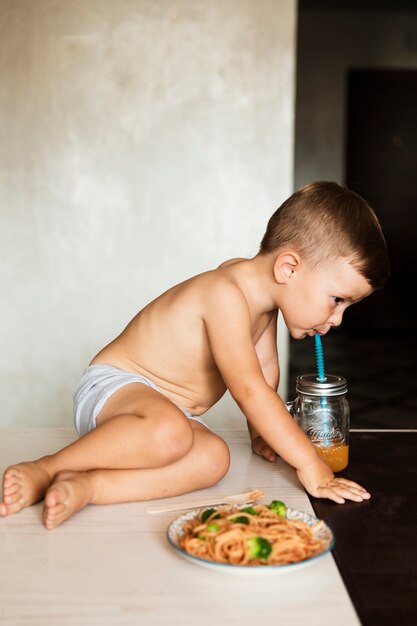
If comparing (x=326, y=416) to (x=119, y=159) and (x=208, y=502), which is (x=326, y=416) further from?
(x=119, y=159)

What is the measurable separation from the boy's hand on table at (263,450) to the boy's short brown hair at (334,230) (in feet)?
1.21

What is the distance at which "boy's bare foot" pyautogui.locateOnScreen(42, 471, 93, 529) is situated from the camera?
3.51 feet

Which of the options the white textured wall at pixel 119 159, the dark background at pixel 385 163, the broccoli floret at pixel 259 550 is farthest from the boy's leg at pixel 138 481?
the dark background at pixel 385 163

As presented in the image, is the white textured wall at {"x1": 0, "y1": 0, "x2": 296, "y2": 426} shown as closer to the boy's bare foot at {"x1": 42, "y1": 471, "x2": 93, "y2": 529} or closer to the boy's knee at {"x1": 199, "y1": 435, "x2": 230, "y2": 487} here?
the boy's knee at {"x1": 199, "y1": 435, "x2": 230, "y2": 487}

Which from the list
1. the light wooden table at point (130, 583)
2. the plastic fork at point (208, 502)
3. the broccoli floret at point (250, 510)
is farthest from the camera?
the plastic fork at point (208, 502)

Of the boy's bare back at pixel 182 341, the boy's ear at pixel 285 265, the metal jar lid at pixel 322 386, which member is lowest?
the metal jar lid at pixel 322 386

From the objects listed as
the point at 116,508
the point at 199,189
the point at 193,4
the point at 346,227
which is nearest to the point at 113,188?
the point at 199,189

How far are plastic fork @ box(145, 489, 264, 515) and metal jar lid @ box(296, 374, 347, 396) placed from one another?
9.5 inches

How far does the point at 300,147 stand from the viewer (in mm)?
6039

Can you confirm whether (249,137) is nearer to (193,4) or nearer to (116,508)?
(193,4)

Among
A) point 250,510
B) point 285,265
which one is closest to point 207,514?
point 250,510

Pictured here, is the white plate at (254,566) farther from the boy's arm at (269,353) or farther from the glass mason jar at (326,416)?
the boy's arm at (269,353)

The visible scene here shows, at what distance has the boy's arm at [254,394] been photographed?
1.26 m

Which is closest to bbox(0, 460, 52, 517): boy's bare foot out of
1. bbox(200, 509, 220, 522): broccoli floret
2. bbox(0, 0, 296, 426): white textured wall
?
bbox(200, 509, 220, 522): broccoli floret
